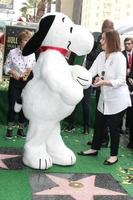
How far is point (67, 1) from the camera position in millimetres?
8406

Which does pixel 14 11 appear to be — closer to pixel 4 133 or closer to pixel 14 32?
pixel 14 32

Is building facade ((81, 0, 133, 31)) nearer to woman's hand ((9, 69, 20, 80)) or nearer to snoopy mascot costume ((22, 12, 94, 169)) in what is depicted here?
woman's hand ((9, 69, 20, 80))

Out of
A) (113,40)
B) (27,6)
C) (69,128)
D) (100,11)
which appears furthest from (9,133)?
(100,11)

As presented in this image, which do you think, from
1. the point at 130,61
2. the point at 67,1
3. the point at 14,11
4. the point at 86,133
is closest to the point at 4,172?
the point at 86,133

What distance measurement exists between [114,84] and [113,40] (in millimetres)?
460

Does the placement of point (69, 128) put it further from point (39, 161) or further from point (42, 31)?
point (42, 31)

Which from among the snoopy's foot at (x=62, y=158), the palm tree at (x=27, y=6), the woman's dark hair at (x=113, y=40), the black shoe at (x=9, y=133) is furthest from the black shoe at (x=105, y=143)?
the palm tree at (x=27, y=6)

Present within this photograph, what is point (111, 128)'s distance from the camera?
4207 millimetres

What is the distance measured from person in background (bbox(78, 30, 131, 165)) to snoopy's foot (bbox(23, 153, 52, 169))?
0.74 metres

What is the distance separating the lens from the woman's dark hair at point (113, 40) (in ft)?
13.1

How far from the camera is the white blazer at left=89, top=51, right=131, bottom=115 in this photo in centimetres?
400

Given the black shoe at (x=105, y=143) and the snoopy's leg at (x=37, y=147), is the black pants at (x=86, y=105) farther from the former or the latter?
the snoopy's leg at (x=37, y=147)

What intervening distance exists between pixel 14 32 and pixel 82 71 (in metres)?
3.22

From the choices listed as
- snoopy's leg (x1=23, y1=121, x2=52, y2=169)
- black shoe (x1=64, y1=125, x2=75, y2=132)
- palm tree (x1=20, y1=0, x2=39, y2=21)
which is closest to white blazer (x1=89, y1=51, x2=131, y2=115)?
snoopy's leg (x1=23, y1=121, x2=52, y2=169)
